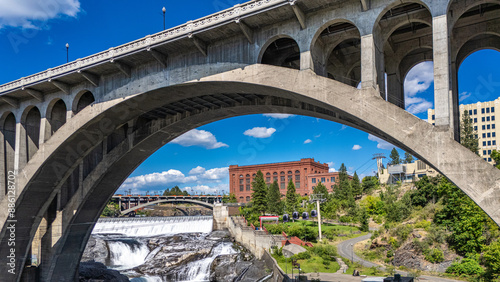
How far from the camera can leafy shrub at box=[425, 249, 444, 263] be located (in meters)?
33.2

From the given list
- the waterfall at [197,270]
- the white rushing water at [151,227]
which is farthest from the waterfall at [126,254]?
the white rushing water at [151,227]

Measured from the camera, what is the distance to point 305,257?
3778 cm

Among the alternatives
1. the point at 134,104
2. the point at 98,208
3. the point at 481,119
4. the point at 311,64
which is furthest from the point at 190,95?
the point at 481,119

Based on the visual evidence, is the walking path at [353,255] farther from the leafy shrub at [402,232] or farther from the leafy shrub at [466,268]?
the leafy shrub at [402,232]

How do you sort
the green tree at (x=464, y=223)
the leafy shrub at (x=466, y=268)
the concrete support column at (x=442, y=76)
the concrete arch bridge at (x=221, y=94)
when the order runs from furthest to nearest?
the green tree at (x=464, y=223), the leafy shrub at (x=466, y=268), the concrete arch bridge at (x=221, y=94), the concrete support column at (x=442, y=76)

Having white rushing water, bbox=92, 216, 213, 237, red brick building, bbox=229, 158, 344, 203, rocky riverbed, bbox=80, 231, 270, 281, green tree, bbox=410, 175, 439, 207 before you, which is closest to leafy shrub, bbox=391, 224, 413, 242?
green tree, bbox=410, 175, 439, 207

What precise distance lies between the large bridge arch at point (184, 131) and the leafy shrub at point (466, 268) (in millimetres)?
16972

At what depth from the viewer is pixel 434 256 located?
110 feet

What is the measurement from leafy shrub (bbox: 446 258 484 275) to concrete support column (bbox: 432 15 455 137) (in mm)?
21164

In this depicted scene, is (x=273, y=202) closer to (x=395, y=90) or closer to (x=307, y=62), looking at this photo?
(x=395, y=90)

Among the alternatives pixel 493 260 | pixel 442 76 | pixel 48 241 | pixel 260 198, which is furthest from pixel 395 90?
pixel 260 198

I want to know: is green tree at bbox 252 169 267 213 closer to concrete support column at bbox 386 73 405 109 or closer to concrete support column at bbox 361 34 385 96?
concrete support column at bbox 386 73 405 109

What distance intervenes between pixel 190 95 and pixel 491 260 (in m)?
22.6

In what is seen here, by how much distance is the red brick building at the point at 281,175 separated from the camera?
4469 inches
